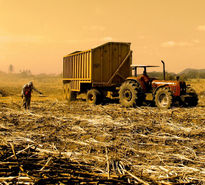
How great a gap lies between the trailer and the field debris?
5107 millimetres

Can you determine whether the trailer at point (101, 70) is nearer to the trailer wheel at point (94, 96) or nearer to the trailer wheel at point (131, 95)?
the trailer wheel at point (94, 96)

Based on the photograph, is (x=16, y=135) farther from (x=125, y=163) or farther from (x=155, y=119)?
(x=155, y=119)

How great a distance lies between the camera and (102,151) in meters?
4.71

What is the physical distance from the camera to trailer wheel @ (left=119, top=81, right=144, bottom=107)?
37.3 feet

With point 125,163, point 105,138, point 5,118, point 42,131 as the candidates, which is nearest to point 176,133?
point 105,138

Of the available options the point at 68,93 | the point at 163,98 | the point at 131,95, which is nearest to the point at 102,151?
the point at 163,98

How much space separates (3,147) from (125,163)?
256cm

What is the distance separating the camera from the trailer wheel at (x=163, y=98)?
10.5m

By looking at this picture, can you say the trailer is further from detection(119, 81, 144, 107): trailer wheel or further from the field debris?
the field debris

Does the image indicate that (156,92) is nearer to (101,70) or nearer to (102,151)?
(101,70)

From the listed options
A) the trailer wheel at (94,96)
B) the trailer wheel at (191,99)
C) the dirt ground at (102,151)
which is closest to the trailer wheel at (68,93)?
the trailer wheel at (94,96)

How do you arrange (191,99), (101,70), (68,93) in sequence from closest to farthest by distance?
(191,99) < (101,70) < (68,93)

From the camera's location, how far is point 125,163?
4.01 m

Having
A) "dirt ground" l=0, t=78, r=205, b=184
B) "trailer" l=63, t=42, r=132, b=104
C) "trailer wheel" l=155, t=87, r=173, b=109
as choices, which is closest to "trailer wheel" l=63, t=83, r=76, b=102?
"trailer" l=63, t=42, r=132, b=104
